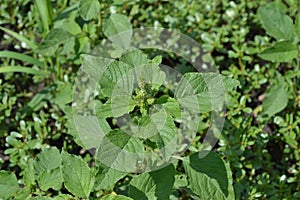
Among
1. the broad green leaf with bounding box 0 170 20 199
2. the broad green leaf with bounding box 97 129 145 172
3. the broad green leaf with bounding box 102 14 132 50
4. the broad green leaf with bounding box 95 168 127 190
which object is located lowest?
the broad green leaf with bounding box 0 170 20 199

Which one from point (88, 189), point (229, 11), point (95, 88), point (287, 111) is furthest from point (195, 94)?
point (229, 11)

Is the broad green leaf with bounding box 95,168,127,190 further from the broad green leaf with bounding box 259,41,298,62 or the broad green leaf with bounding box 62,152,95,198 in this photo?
the broad green leaf with bounding box 259,41,298,62

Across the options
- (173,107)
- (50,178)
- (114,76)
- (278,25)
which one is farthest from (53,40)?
(278,25)

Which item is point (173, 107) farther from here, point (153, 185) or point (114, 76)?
point (153, 185)

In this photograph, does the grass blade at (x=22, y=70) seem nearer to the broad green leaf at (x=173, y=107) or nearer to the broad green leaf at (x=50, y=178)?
the broad green leaf at (x=50, y=178)

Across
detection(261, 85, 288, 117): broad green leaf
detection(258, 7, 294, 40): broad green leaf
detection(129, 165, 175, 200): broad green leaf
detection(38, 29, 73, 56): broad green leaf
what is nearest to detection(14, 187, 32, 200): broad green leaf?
detection(129, 165, 175, 200): broad green leaf

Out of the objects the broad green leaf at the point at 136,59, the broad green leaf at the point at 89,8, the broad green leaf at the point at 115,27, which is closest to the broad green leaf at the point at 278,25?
the broad green leaf at the point at 115,27
